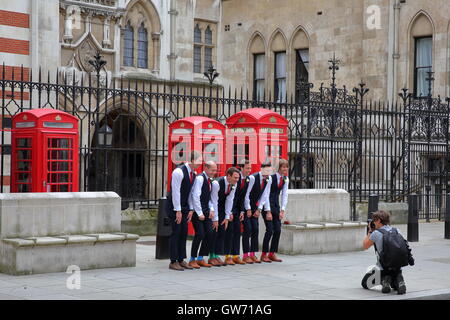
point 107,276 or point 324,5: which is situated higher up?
point 324,5

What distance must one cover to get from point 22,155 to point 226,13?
20622mm

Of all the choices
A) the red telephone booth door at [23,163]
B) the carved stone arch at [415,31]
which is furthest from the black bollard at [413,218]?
the carved stone arch at [415,31]

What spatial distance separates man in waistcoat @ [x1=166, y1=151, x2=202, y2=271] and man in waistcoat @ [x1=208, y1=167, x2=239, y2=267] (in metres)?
0.47

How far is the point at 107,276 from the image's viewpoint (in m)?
10.9

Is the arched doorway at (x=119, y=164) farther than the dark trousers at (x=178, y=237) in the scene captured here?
Yes

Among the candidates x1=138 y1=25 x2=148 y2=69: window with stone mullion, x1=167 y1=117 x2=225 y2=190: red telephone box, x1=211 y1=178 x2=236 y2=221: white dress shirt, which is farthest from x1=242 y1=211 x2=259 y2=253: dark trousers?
x1=138 y1=25 x2=148 y2=69: window with stone mullion

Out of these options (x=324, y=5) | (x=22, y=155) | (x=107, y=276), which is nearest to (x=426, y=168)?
(x=324, y=5)

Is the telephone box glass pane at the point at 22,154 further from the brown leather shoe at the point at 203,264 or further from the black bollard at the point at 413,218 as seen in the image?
the black bollard at the point at 413,218

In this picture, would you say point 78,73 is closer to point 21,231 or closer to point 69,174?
point 69,174

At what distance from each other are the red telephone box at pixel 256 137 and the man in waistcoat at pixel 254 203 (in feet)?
10.0

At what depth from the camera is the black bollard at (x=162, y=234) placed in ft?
42.1

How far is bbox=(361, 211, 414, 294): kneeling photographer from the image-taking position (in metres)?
9.88

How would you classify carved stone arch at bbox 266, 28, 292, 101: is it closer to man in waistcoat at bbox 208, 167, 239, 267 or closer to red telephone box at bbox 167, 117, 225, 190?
red telephone box at bbox 167, 117, 225, 190

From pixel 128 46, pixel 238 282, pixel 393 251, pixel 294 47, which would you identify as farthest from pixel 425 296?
pixel 294 47
